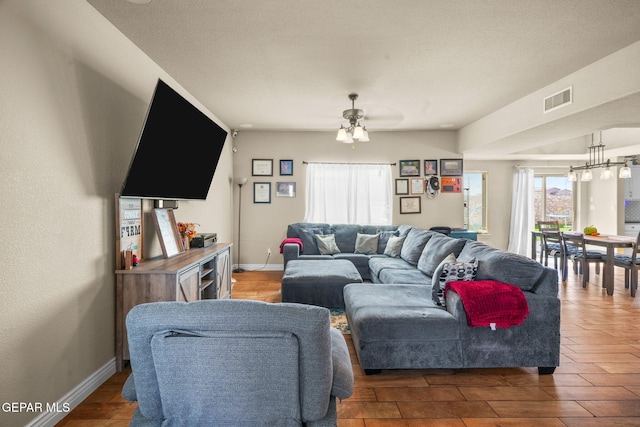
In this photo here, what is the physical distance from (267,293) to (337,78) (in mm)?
2814

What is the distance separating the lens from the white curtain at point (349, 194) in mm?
6297

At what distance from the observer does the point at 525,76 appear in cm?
354

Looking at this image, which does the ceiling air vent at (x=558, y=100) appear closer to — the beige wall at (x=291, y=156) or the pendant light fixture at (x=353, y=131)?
the pendant light fixture at (x=353, y=131)

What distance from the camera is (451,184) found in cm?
633

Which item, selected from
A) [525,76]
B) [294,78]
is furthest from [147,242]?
[525,76]

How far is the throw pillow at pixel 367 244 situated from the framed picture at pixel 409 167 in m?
1.50

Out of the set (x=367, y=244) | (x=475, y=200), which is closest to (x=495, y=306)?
(x=367, y=244)

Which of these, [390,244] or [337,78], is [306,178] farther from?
[337,78]

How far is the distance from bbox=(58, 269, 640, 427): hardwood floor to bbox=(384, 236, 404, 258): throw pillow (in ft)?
7.59

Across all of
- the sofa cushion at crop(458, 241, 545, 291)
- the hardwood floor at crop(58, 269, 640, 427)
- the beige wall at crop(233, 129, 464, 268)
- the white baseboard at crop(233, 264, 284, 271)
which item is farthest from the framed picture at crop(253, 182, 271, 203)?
the sofa cushion at crop(458, 241, 545, 291)

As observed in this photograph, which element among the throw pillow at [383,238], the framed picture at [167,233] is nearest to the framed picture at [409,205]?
Answer: the throw pillow at [383,238]

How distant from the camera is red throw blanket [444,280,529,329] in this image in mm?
2297

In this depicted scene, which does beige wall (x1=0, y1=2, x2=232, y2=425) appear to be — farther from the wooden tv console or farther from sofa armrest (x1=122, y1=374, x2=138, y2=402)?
sofa armrest (x1=122, y1=374, x2=138, y2=402)

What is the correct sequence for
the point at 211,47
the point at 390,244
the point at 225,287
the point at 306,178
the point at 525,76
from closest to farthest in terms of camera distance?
the point at 211,47 → the point at 525,76 → the point at 225,287 → the point at 390,244 → the point at 306,178
